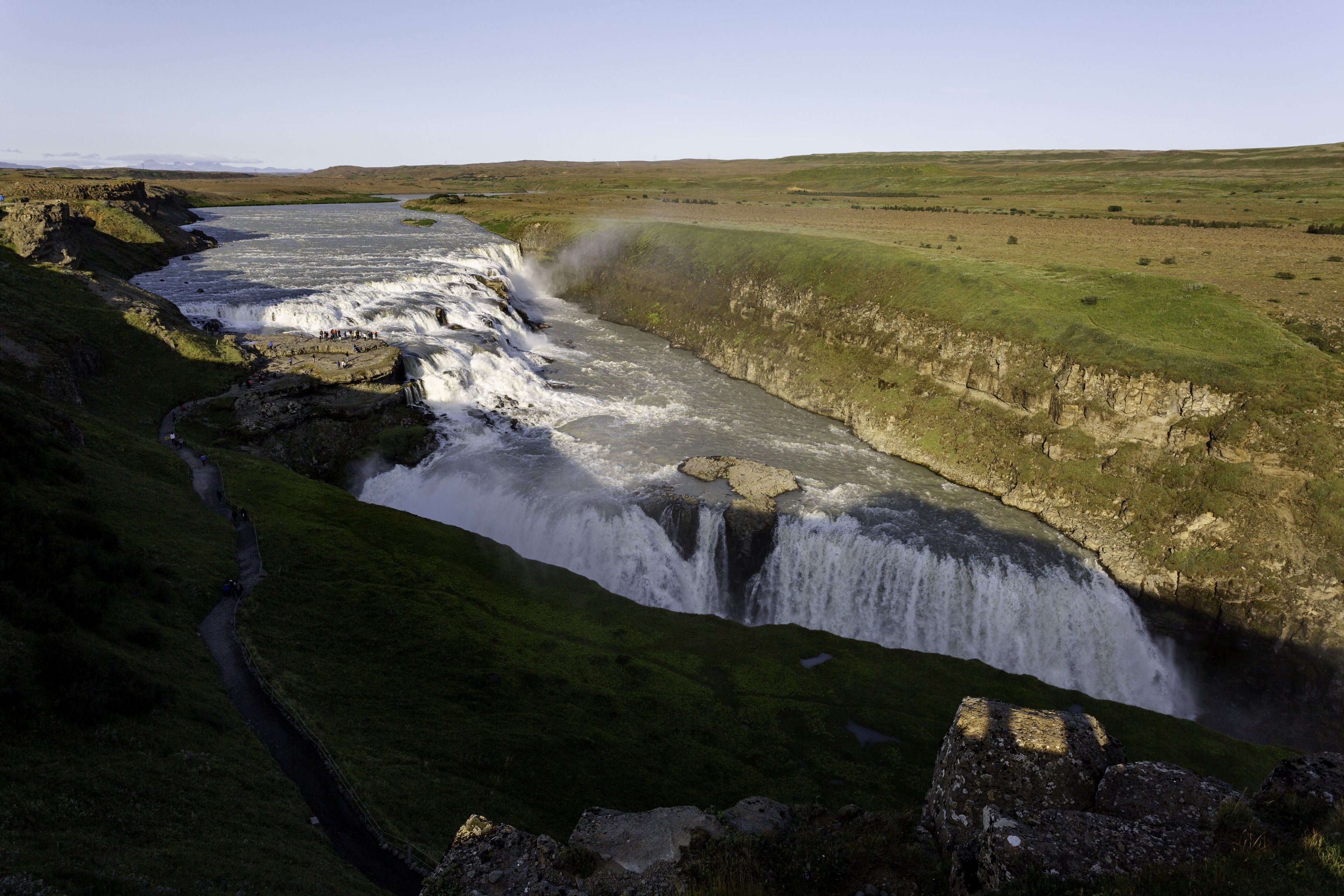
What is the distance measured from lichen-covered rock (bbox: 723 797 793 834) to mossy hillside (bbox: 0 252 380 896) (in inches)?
331

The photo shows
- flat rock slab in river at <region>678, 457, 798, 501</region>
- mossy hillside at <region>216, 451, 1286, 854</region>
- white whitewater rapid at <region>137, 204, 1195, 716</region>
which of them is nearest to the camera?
mossy hillside at <region>216, 451, 1286, 854</region>

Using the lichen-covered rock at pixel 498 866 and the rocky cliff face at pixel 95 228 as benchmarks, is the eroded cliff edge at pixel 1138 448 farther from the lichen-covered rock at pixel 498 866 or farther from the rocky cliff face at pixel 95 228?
the rocky cliff face at pixel 95 228

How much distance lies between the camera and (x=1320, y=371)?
1596 inches

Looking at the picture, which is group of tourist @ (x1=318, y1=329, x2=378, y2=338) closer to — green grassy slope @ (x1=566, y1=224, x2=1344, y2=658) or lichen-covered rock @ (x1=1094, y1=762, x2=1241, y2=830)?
green grassy slope @ (x1=566, y1=224, x2=1344, y2=658)

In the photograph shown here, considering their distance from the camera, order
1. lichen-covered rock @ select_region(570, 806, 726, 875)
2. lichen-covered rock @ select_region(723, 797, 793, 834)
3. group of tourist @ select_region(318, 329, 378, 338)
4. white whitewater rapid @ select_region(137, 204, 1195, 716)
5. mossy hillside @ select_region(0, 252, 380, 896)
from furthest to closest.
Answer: group of tourist @ select_region(318, 329, 378, 338) < white whitewater rapid @ select_region(137, 204, 1195, 716) < lichen-covered rock @ select_region(723, 797, 793, 834) < lichen-covered rock @ select_region(570, 806, 726, 875) < mossy hillside @ select_region(0, 252, 380, 896)

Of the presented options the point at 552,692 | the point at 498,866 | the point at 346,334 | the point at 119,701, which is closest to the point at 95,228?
the point at 346,334

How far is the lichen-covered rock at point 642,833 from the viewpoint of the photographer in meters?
13.4

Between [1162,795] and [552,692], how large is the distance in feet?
66.6

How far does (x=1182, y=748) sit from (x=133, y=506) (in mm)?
46649

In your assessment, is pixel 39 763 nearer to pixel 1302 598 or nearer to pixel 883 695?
pixel 883 695

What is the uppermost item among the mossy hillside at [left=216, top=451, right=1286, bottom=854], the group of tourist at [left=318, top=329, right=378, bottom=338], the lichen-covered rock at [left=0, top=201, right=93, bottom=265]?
the lichen-covered rock at [left=0, top=201, right=93, bottom=265]

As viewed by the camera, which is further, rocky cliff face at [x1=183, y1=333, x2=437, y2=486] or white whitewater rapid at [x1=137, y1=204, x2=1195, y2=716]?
rocky cliff face at [x1=183, y1=333, x2=437, y2=486]

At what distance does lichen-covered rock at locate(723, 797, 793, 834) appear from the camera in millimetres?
14766

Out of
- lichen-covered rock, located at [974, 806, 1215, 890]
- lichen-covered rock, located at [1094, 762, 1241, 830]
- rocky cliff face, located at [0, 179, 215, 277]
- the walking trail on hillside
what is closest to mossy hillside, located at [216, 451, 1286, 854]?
the walking trail on hillside
